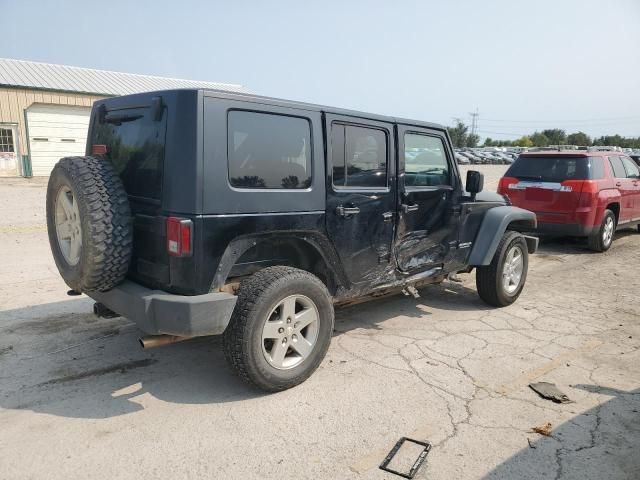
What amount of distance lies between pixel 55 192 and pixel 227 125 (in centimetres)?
141

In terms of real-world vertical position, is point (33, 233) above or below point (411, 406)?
above

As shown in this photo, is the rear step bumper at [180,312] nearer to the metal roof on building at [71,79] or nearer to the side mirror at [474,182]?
the side mirror at [474,182]

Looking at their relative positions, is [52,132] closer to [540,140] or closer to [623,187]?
[623,187]

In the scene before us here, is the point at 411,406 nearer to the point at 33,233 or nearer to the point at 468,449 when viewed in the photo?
the point at 468,449

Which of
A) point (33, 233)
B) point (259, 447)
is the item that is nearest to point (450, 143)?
point (259, 447)

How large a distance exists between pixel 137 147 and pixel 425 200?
2630 mm

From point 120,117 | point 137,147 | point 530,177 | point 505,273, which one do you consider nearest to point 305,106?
point 137,147

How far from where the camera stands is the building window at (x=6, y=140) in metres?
23.5

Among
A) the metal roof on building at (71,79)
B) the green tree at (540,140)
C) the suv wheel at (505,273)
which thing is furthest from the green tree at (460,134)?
the suv wheel at (505,273)

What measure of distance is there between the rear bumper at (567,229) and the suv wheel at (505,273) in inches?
123

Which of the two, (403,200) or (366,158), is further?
(403,200)

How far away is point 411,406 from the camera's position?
338cm

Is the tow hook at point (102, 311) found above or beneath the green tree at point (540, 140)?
beneath

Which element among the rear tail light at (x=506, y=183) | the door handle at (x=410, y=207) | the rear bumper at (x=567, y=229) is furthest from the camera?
the rear tail light at (x=506, y=183)
